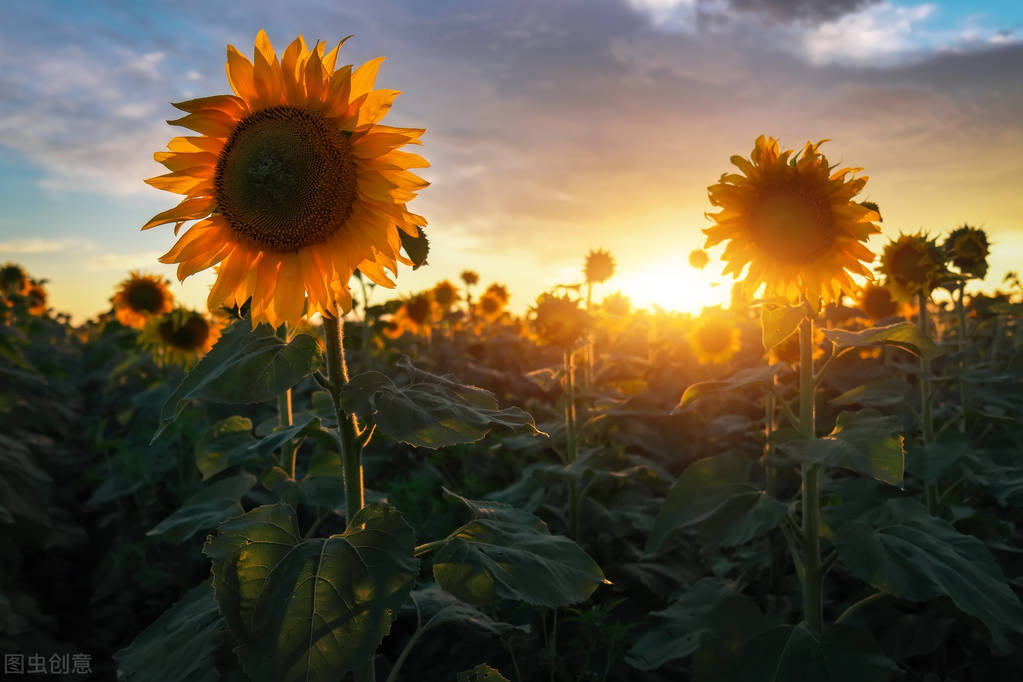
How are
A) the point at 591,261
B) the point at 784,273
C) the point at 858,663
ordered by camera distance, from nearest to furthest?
the point at 858,663 < the point at 784,273 < the point at 591,261

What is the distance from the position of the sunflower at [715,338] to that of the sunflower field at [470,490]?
1020 millimetres

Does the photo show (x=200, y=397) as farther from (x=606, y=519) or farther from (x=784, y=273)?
(x=606, y=519)

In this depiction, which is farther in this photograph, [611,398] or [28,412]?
[28,412]

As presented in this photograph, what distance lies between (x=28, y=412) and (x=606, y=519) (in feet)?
14.4

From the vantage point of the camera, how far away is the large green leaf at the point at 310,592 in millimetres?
1557

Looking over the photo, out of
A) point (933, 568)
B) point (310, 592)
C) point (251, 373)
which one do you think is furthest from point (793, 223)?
point (310, 592)

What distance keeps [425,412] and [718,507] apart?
123 centimetres

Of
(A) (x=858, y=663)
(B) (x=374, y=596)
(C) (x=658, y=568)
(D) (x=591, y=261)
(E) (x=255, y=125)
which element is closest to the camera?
(B) (x=374, y=596)

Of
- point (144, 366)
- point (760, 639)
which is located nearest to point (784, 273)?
point (760, 639)

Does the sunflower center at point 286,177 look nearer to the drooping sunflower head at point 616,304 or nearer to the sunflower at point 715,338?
the drooping sunflower head at point 616,304

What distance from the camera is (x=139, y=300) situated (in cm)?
726

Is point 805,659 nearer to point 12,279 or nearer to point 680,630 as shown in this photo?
point 680,630

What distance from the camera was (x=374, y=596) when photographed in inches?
63.3

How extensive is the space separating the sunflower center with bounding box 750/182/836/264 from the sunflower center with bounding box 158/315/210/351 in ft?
16.0
